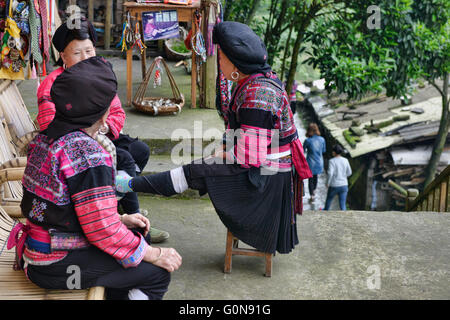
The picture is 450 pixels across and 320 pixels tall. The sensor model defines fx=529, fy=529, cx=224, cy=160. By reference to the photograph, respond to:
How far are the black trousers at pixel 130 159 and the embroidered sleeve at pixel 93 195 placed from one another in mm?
1365

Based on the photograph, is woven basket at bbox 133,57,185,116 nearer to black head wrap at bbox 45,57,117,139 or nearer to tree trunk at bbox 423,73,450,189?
black head wrap at bbox 45,57,117,139

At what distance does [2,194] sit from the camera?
3.65 metres

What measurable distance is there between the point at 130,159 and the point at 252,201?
0.95 metres

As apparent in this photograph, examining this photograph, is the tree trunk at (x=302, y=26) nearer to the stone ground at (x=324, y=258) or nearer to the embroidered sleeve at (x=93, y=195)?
the stone ground at (x=324, y=258)

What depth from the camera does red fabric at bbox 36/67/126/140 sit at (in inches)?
135

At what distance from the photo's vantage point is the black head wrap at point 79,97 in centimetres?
217

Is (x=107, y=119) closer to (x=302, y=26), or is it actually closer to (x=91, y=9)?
(x=302, y=26)

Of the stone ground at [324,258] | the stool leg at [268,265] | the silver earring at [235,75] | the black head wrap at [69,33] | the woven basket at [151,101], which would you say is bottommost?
the stone ground at [324,258]

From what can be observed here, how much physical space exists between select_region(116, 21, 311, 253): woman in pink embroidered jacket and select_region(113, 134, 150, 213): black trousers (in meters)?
0.53

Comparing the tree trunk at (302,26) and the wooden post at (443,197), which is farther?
Answer: the tree trunk at (302,26)

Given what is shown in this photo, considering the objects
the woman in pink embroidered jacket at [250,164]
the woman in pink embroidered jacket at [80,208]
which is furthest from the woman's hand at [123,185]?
the woman in pink embroidered jacket at [80,208]

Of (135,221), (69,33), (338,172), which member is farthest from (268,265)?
(338,172)

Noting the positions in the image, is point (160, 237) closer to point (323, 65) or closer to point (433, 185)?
point (433, 185)

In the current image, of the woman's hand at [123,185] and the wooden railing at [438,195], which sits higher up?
the woman's hand at [123,185]
